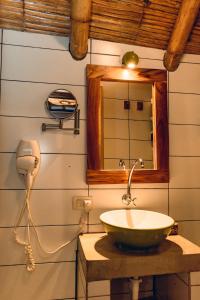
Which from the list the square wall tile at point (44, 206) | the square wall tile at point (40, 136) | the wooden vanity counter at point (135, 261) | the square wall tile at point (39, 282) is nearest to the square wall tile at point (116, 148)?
the square wall tile at point (40, 136)

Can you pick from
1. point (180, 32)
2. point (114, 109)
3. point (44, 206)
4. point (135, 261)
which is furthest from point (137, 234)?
point (180, 32)

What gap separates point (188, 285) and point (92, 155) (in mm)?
867

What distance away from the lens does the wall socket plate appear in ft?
4.73

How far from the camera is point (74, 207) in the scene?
4.79ft

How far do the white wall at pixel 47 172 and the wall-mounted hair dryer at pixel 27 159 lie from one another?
72mm

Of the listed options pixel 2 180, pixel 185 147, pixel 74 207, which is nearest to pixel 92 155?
pixel 74 207

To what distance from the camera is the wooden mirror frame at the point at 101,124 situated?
1488 mm

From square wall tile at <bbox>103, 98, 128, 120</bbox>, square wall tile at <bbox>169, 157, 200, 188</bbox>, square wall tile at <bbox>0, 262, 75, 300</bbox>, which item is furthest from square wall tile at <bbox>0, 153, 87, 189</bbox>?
square wall tile at <bbox>169, 157, 200, 188</bbox>

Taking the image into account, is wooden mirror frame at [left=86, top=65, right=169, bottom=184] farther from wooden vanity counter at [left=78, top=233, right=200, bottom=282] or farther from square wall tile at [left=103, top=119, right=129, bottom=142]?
wooden vanity counter at [left=78, top=233, right=200, bottom=282]

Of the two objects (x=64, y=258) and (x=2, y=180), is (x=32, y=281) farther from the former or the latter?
(x=2, y=180)

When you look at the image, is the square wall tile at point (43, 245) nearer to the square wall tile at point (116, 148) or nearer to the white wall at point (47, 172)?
the white wall at point (47, 172)

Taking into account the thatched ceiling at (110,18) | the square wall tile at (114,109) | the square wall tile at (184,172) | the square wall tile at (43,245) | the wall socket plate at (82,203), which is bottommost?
the square wall tile at (43,245)

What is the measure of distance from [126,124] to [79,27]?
2.11ft

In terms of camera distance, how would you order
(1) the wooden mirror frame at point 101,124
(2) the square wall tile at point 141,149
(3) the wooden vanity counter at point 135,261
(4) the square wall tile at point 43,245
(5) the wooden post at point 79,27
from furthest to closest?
(2) the square wall tile at point 141,149, (1) the wooden mirror frame at point 101,124, (4) the square wall tile at point 43,245, (5) the wooden post at point 79,27, (3) the wooden vanity counter at point 135,261
